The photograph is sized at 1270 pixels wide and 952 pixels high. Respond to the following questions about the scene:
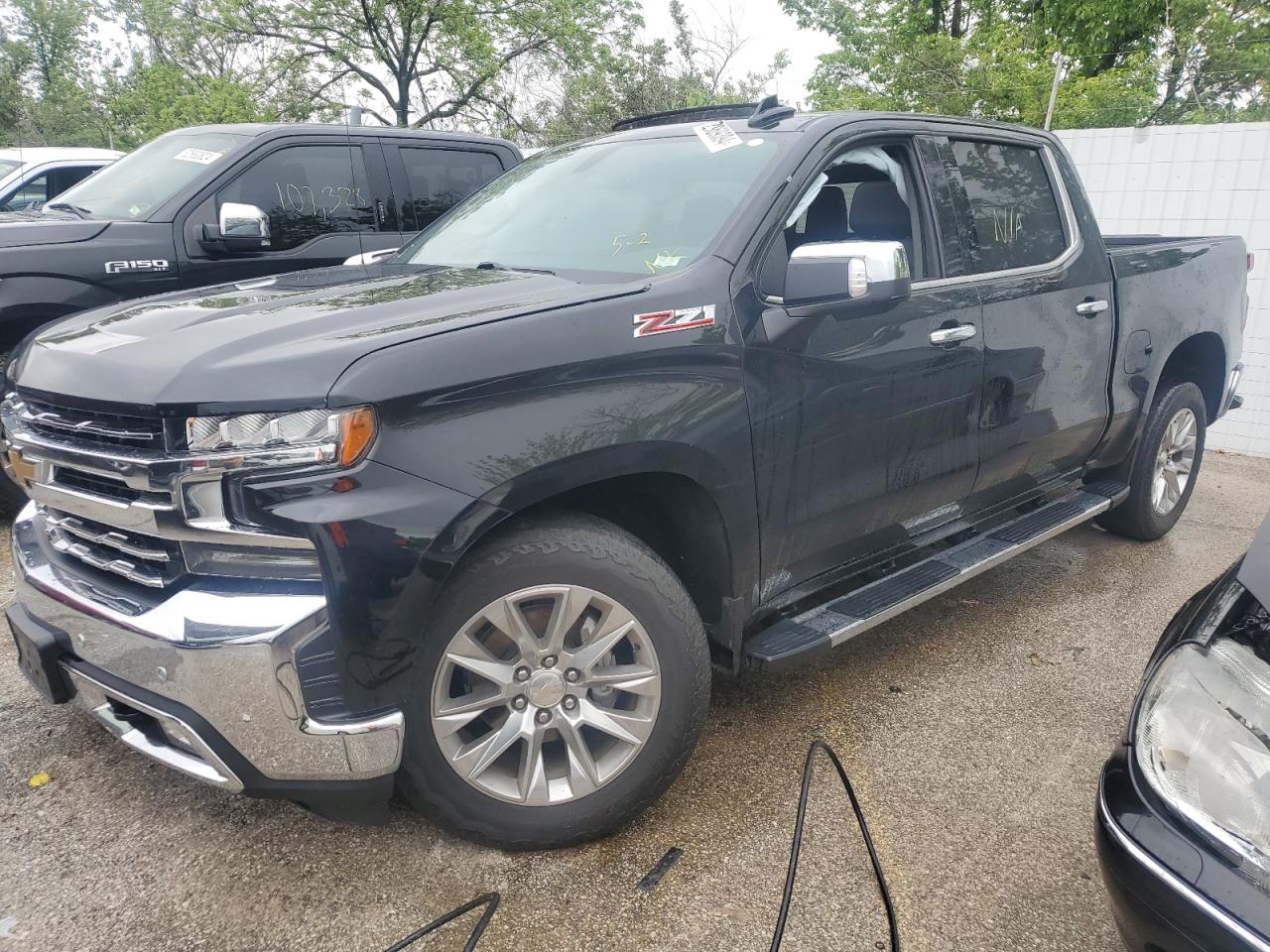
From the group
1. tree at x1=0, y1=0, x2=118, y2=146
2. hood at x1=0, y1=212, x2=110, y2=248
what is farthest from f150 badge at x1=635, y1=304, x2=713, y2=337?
tree at x1=0, y1=0, x2=118, y2=146

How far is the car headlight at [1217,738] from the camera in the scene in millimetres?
1491

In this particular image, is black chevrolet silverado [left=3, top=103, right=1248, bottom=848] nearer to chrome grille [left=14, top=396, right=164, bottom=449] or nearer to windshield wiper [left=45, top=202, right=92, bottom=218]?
chrome grille [left=14, top=396, right=164, bottom=449]

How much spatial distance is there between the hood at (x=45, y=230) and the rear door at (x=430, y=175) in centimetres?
165

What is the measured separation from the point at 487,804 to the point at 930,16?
2456 cm

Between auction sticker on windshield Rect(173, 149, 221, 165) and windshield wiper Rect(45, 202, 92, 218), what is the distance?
0.57 m

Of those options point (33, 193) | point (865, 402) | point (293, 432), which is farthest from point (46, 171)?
point (865, 402)

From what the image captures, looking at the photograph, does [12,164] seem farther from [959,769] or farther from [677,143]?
[959,769]

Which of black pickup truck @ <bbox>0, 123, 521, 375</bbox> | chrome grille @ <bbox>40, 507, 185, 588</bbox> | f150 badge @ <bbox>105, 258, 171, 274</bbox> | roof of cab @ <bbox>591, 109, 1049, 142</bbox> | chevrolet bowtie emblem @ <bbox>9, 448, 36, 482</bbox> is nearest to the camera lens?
chrome grille @ <bbox>40, 507, 185, 588</bbox>

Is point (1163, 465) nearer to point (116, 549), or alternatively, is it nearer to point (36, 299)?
point (116, 549)

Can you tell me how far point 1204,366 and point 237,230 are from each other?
16.4 ft

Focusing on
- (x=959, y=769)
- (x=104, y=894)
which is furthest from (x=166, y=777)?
(x=959, y=769)

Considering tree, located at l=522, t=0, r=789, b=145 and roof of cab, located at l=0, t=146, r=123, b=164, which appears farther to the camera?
tree, located at l=522, t=0, r=789, b=145

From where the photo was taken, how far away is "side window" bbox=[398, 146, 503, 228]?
560 centimetres

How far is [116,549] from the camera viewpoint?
2.10 meters
